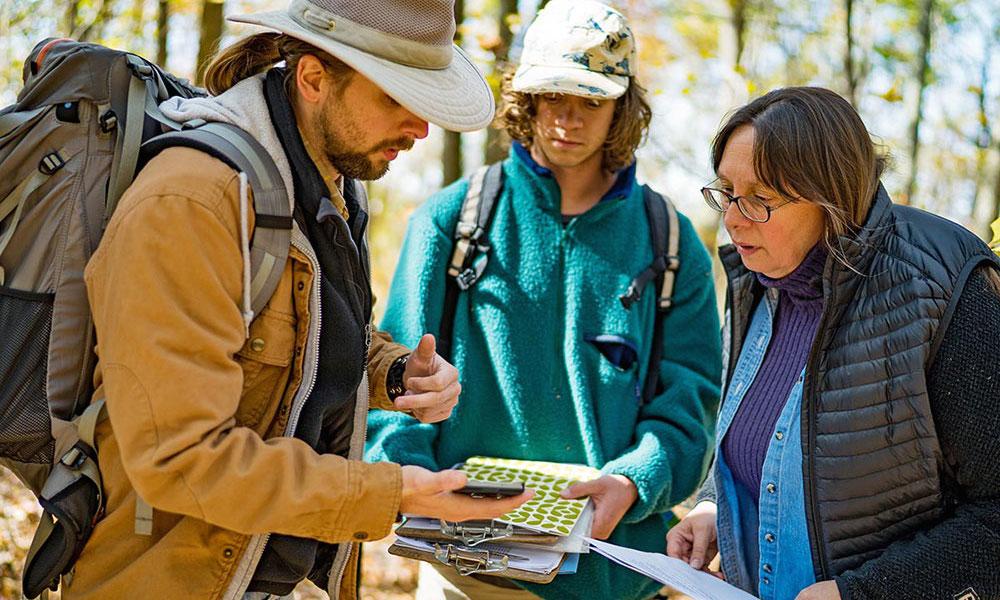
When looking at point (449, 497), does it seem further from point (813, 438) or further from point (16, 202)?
point (16, 202)

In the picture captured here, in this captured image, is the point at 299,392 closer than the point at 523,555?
Yes

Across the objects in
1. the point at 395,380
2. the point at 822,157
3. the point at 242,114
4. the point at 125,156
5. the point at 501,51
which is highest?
the point at 501,51

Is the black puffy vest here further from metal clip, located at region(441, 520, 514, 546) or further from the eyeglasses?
metal clip, located at region(441, 520, 514, 546)

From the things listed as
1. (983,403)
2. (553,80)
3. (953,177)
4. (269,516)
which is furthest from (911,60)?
(269,516)

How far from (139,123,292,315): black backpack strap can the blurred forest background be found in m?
0.91

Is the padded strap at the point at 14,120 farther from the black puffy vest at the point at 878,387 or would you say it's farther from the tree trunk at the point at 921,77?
the tree trunk at the point at 921,77

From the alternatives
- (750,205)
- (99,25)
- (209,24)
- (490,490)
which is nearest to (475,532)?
(490,490)

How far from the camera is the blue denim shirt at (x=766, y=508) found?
2.27 meters

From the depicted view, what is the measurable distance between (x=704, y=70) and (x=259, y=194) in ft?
37.4

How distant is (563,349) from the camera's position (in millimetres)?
3129

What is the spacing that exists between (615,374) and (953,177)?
61.3 ft

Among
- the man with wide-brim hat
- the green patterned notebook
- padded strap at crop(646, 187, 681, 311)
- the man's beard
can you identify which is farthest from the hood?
padded strap at crop(646, 187, 681, 311)

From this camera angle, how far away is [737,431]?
2561 mm

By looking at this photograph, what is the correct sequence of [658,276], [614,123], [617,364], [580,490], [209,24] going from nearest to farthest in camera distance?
[580,490] < [617,364] < [658,276] < [614,123] < [209,24]
